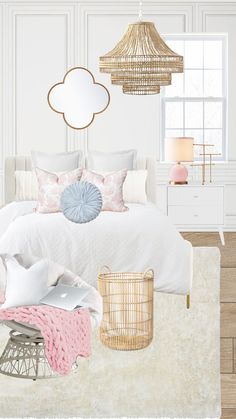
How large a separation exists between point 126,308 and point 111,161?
Answer: 93.3 inches

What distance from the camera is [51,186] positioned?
19.7 feet

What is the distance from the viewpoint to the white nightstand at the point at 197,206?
7961 mm

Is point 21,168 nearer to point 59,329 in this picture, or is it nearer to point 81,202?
point 81,202

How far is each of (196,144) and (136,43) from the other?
372cm

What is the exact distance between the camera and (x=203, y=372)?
382cm

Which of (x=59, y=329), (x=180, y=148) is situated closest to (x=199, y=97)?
(x=180, y=148)

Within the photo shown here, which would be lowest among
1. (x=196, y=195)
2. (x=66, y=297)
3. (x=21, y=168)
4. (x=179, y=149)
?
(x=66, y=297)

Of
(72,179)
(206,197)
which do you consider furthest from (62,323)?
(206,197)

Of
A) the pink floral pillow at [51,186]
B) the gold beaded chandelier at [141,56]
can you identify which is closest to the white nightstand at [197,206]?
the pink floral pillow at [51,186]

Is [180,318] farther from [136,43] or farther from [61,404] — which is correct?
[136,43]

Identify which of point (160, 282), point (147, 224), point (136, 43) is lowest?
point (160, 282)

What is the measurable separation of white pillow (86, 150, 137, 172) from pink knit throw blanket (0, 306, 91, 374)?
10.9 feet

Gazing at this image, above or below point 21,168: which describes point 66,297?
below

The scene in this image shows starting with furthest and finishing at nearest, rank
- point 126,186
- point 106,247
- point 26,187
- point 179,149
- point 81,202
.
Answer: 1. point 179,149
2. point 26,187
3. point 126,186
4. point 81,202
5. point 106,247
